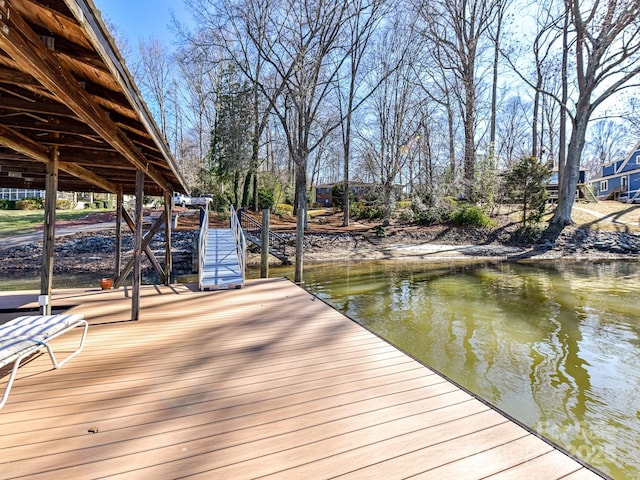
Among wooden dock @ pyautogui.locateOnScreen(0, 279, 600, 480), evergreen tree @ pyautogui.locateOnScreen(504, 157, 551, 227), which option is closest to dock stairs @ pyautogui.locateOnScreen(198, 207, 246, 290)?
wooden dock @ pyautogui.locateOnScreen(0, 279, 600, 480)

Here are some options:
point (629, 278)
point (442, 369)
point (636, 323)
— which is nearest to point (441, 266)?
point (629, 278)

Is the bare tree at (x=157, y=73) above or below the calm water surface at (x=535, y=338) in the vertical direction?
above

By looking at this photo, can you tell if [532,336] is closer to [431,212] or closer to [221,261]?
[221,261]

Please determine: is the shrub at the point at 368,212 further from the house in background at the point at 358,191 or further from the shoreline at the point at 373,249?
the shoreline at the point at 373,249

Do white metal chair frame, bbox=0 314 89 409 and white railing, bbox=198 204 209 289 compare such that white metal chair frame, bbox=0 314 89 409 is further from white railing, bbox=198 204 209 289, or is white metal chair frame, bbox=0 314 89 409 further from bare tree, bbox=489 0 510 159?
bare tree, bbox=489 0 510 159

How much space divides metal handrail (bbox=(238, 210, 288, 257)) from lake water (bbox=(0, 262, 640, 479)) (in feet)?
9.89

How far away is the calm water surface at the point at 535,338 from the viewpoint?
3.28 meters

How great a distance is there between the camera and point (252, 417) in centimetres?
221

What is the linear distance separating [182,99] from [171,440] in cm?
2952

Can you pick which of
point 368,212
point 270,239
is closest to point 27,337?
point 270,239

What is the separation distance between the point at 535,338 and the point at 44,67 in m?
6.90

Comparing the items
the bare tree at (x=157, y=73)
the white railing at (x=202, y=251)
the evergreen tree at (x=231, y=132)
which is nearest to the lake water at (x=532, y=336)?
the white railing at (x=202, y=251)

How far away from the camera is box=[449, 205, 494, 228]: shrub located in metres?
18.3

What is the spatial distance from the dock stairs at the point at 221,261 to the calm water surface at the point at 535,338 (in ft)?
7.84
